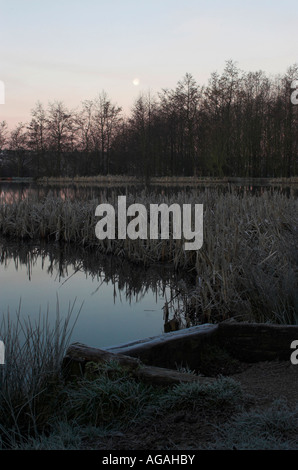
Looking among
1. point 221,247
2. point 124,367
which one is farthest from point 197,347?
point 221,247

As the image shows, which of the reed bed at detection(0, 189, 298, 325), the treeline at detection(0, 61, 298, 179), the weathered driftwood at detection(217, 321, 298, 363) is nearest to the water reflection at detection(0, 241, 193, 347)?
the reed bed at detection(0, 189, 298, 325)

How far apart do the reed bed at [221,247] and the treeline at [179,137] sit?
24.5m

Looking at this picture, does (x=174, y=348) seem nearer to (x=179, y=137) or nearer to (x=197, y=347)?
(x=197, y=347)

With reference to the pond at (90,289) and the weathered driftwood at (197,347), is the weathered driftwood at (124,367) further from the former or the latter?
the pond at (90,289)

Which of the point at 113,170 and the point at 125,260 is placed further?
the point at 113,170

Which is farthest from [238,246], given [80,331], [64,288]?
[64,288]

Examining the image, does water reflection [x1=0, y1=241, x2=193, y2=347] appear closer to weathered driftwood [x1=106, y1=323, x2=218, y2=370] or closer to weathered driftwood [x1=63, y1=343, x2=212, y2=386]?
weathered driftwood [x1=106, y1=323, x2=218, y2=370]

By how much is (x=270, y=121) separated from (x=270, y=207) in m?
28.6

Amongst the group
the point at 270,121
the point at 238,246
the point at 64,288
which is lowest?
the point at 64,288

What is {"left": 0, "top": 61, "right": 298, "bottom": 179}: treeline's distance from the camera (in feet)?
114

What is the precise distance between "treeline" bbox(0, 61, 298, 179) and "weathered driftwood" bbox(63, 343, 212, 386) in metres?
32.3

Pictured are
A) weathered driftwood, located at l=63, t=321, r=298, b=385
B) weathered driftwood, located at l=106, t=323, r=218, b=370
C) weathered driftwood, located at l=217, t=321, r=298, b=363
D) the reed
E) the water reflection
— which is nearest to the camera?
the reed
